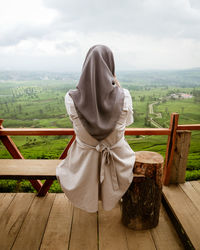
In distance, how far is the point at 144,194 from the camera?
1646 mm

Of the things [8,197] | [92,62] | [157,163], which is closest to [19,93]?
[8,197]

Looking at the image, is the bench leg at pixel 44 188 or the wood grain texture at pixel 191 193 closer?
the wood grain texture at pixel 191 193

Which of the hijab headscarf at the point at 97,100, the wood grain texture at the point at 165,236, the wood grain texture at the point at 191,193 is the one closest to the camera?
the hijab headscarf at the point at 97,100

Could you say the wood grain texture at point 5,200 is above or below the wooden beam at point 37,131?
below

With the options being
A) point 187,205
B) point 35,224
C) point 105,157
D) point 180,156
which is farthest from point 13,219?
point 180,156

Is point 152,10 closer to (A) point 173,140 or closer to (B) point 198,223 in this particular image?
(A) point 173,140

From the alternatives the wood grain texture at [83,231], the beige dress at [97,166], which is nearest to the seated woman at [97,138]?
the beige dress at [97,166]

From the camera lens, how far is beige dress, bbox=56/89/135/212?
1452mm

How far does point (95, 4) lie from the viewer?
262 centimetres

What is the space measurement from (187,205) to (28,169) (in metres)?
1.63

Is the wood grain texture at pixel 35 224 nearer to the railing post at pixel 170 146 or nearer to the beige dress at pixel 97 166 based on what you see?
the beige dress at pixel 97 166

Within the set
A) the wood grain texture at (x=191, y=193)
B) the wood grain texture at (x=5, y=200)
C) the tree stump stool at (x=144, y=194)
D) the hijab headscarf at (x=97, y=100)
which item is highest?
the hijab headscarf at (x=97, y=100)

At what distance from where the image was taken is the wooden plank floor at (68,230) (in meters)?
1.58

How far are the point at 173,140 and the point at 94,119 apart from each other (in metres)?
1.21
